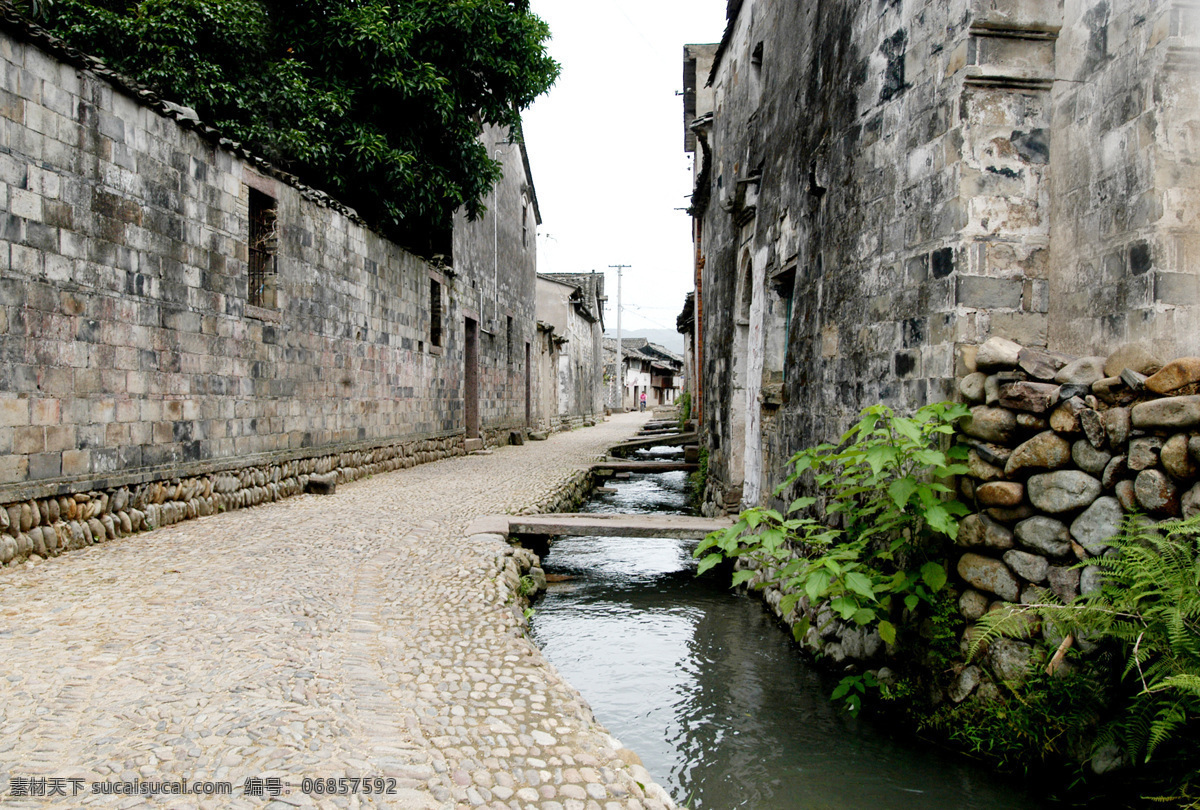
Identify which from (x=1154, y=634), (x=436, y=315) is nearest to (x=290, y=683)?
(x=1154, y=634)

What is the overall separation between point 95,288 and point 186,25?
17.6 ft

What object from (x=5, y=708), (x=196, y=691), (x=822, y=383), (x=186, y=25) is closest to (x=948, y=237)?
(x=822, y=383)

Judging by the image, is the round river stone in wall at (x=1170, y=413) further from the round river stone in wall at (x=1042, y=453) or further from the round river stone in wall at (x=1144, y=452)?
the round river stone in wall at (x=1042, y=453)

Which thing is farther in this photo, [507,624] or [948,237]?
[507,624]

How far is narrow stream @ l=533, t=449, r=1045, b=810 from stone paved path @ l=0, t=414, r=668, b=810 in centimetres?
72

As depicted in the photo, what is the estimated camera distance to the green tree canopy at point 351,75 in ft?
31.2

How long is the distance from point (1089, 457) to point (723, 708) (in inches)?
90.2

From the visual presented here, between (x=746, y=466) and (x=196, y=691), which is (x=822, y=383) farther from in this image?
(x=196, y=691)

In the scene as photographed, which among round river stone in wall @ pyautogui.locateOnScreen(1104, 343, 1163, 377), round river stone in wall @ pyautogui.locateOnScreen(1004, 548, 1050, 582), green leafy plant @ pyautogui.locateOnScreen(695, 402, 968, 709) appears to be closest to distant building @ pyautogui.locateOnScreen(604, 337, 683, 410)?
green leafy plant @ pyautogui.locateOnScreen(695, 402, 968, 709)

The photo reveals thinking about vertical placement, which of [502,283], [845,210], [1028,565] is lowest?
[1028,565]

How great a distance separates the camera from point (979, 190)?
12.4 ft

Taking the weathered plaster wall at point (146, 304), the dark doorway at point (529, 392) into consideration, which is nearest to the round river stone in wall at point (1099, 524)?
the weathered plaster wall at point (146, 304)

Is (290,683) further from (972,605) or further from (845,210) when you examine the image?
(845,210)

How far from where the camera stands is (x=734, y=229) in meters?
9.17
